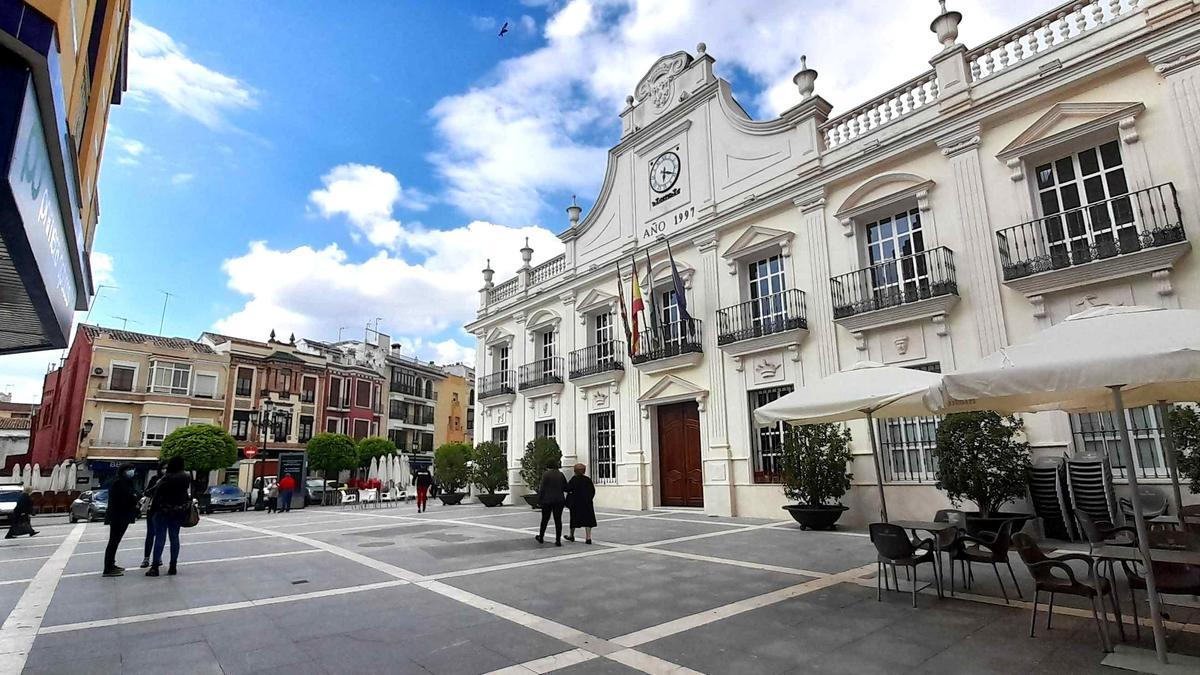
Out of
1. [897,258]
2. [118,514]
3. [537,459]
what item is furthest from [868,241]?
[118,514]

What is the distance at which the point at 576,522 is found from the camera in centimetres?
984

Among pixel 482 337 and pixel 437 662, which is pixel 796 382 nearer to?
pixel 437 662

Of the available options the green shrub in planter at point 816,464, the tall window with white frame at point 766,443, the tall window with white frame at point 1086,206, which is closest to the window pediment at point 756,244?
the tall window with white frame at point 766,443

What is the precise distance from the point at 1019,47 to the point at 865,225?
408 cm

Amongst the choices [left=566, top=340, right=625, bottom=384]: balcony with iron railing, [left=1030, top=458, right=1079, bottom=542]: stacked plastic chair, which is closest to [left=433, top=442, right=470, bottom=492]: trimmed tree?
[left=566, top=340, right=625, bottom=384]: balcony with iron railing

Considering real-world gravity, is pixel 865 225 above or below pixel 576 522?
above

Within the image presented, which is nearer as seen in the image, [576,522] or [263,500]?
[576,522]

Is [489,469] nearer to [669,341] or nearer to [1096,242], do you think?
[669,341]

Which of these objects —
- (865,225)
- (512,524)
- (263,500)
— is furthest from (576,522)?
(263,500)

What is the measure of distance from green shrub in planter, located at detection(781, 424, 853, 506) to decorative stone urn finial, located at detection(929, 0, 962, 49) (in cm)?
812

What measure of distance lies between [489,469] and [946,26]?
56.8 ft

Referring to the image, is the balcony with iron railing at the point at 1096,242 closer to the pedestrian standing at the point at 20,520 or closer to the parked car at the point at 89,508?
the pedestrian standing at the point at 20,520

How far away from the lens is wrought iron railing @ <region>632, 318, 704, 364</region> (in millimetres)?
15305

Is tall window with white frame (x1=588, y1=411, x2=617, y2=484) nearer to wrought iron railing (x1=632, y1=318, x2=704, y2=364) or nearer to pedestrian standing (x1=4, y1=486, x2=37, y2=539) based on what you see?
wrought iron railing (x1=632, y1=318, x2=704, y2=364)
